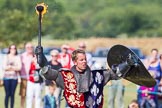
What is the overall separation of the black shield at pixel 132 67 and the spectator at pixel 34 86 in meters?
5.14

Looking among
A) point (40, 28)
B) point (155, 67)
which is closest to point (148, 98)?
point (155, 67)

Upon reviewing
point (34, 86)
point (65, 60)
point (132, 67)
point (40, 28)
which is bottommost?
point (34, 86)

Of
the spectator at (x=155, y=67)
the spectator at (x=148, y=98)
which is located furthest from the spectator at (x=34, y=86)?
the spectator at (x=155, y=67)

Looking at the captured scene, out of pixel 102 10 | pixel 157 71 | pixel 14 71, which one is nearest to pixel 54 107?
pixel 14 71

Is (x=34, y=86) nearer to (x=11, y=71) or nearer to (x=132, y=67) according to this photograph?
(x=11, y=71)

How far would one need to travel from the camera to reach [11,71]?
1423 cm

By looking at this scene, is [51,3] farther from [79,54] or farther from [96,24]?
[96,24]

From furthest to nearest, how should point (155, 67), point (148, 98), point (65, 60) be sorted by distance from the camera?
point (65, 60) → point (148, 98) → point (155, 67)

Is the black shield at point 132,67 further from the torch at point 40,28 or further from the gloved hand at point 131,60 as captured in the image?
the torch at point 40,28

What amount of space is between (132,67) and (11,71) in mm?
6157

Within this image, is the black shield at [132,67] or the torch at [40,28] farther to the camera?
the black shield at [132,67]

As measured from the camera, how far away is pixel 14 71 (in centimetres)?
1418

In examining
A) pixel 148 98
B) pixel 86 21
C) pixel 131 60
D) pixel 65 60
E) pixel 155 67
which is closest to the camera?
pixel 131 60

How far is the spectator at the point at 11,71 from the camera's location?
14.2 metres
